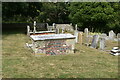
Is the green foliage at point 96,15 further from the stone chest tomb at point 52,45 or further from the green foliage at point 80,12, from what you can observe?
the stone chest tomb at point 52,45

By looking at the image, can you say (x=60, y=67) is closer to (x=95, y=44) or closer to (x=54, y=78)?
(x=54, y=78)

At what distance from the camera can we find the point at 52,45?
375 inches

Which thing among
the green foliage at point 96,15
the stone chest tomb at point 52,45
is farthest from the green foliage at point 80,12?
the stone chest tomb at point 52,45

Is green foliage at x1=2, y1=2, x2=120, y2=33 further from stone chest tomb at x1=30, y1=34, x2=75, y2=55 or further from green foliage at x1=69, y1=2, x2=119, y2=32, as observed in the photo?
stone chest tomb at x1=30, y1=34, x2=75, y2=55

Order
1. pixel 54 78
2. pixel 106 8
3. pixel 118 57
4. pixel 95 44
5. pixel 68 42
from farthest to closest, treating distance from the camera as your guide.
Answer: pixel 106 8 < pixel 95 44 < pixel 68 42 < pixel 118 57 < pixel 54 78

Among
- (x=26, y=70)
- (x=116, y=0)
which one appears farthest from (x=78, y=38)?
(x=116, y=0)

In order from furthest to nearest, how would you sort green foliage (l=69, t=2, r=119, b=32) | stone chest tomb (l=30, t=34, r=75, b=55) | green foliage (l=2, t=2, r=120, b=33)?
1. green foliage (l=2, t=2, r=120, b=33)
2. green foliage (l=69, t=2, r=119, b=32)
3. stone chest tomb (l=30, t=34, r=75, b=55)

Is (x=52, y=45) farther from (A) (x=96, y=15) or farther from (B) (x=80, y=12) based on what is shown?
(B) (x=80, y=12)

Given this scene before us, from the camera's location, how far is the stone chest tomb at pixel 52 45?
30.7 ft

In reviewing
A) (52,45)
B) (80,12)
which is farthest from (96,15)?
(52,45)

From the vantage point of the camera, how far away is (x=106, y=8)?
21.6 metres

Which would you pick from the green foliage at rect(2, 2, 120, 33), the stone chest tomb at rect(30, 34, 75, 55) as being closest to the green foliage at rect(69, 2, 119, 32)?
the green foliage at rect(2, 2, 120, 33)

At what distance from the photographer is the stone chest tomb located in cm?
936

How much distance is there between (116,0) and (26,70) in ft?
67.8
